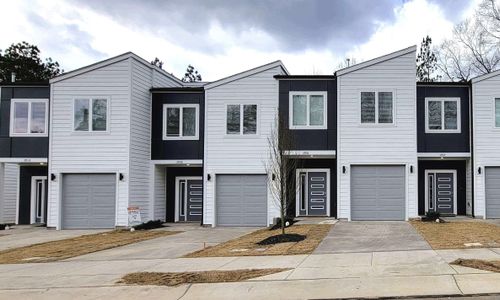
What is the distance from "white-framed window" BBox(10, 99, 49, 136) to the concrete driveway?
1362cm

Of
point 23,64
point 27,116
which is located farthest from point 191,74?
point 27,116

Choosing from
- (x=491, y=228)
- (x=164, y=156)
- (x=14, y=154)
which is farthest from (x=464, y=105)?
(x=14, y=154)

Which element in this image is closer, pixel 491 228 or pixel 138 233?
pixel 491 228

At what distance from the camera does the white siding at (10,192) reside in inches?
986

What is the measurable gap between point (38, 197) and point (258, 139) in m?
A: 11.7

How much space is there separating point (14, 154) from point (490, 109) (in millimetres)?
20436

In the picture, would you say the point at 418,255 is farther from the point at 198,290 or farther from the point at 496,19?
the point at 496,19

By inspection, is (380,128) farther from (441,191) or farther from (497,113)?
(497,113)

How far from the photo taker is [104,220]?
22.0 meters

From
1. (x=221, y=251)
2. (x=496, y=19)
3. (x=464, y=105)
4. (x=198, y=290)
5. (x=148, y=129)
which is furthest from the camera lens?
(x=496, y=19)

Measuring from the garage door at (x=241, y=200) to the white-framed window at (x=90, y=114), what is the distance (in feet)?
18.0

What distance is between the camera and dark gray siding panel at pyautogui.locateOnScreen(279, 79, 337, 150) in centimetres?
2173

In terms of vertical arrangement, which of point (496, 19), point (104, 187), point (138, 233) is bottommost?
point (138, 233)

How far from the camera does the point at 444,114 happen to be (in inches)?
862
